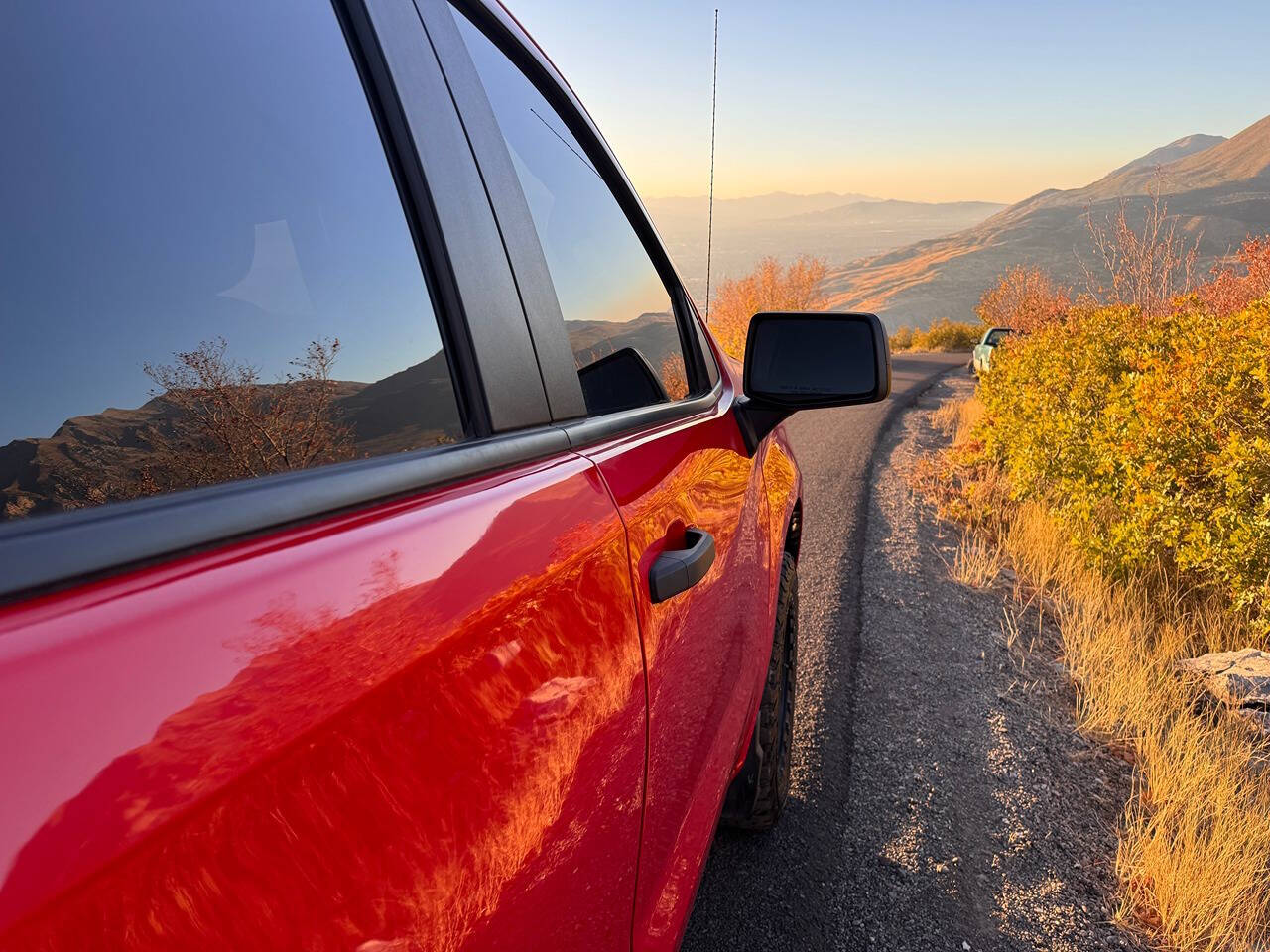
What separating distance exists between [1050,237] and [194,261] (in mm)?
177310

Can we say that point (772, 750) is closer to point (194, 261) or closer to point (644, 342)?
point (644, 342)

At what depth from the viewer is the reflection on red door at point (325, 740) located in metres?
0.44

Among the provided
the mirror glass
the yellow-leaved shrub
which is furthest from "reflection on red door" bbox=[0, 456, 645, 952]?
the yellow-leaved shrub

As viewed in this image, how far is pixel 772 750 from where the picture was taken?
2.64 metres

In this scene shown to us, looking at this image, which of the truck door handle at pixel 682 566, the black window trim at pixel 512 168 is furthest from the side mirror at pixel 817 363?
the truck door handle at pixel 682 566

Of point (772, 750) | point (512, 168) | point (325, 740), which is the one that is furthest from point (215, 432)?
point (772, 750)

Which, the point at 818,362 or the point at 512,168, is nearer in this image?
the point at 512,168

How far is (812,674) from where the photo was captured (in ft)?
13.2

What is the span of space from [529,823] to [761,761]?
73.6 inches

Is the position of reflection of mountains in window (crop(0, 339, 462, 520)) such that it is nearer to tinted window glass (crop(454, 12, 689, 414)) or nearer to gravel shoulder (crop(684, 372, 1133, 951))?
tinted window glass (crop(454, 12, 689, 414))

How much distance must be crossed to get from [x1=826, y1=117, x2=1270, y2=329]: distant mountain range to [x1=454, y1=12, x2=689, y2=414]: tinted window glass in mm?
112921

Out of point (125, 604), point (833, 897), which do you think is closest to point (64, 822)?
point (125, 604)

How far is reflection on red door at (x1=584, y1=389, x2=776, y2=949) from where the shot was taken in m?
1.26

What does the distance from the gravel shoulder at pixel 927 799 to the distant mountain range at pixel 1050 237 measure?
110 metres
